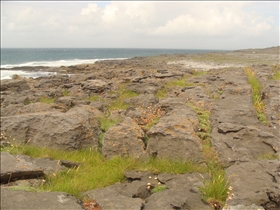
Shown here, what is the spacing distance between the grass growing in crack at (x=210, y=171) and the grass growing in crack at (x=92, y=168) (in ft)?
1.08

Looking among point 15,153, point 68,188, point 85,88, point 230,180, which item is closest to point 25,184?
point 68,188

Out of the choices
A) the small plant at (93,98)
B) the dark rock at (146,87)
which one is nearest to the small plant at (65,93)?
the small plant at (93,98)

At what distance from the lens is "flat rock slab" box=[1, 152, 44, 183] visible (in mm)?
5145

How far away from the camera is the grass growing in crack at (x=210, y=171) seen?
431 cm

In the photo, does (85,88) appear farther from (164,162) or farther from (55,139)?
(164,162)

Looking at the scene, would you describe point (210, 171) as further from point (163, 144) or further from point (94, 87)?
point (94, 87)

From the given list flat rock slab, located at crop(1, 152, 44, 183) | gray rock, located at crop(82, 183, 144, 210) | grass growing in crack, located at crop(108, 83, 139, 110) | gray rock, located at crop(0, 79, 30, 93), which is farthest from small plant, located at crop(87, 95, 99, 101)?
gray rock, located at crop(0, 79, 30, 93)

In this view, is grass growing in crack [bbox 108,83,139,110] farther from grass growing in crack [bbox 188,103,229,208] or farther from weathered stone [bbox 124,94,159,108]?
grass growing in crack [bbox 188,103,229,208]

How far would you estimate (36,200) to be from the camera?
422 centimetres

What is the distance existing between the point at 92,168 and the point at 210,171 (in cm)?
263

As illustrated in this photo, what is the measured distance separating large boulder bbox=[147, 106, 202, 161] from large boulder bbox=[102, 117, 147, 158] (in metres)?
0.30

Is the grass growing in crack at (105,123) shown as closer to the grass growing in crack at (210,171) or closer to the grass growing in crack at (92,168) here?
the grass growing in crack at (92,168)

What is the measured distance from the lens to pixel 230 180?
15.1ft

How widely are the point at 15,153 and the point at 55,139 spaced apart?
1.04 m
